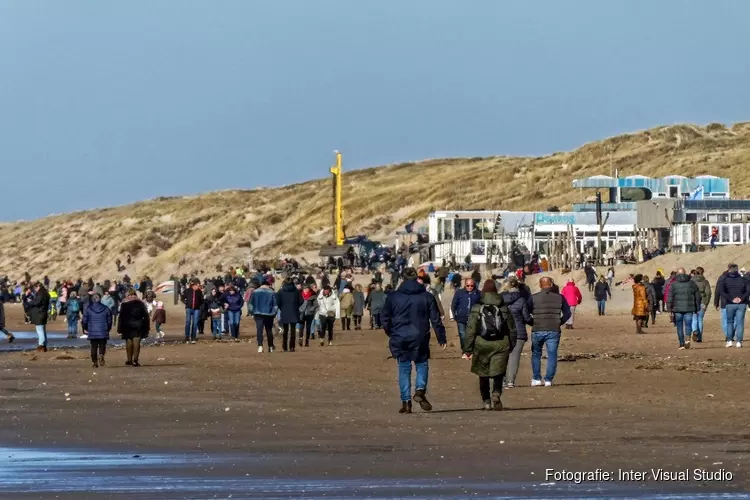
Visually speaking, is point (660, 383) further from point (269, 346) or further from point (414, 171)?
point (414, 171)

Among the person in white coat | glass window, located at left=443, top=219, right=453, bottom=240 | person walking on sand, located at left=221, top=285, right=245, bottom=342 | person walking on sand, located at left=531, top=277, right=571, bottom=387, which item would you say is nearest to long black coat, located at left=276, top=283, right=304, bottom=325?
the person in white coat

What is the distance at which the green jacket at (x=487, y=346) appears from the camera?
56.5 ft

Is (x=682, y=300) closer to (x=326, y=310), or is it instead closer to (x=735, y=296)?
(x=735, y=296)

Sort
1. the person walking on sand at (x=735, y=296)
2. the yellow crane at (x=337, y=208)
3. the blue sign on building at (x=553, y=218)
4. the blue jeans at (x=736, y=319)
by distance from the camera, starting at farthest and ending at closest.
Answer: the yellow crane at (x=337, y=208), the blue sign on building at (x=553, y=218), the blue jeans at (x=736, y=319), the person walking on sand at (x=735, y=296)

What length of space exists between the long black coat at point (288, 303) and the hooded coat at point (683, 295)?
733cm

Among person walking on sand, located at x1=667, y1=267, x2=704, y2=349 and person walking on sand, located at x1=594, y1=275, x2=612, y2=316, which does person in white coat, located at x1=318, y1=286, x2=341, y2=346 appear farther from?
person walking on sand, located at x1=594, y1=275, x2=612, y2=316

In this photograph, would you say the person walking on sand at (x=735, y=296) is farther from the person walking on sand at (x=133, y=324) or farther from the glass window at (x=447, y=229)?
the glass window at (x=447, y=229)

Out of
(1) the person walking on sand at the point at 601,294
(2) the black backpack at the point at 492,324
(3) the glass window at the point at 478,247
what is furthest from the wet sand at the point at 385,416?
(3) the glass window at the point at 478,247

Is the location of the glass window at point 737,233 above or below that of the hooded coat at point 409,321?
above

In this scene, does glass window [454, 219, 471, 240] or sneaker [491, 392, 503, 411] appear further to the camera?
glass window [454, 219, 471, 240]

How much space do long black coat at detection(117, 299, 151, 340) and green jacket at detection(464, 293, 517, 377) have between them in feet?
36.1

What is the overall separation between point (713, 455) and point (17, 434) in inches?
257

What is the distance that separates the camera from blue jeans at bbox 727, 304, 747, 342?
1164 inches

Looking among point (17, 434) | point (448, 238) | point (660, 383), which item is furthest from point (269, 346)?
point (448, 238)
